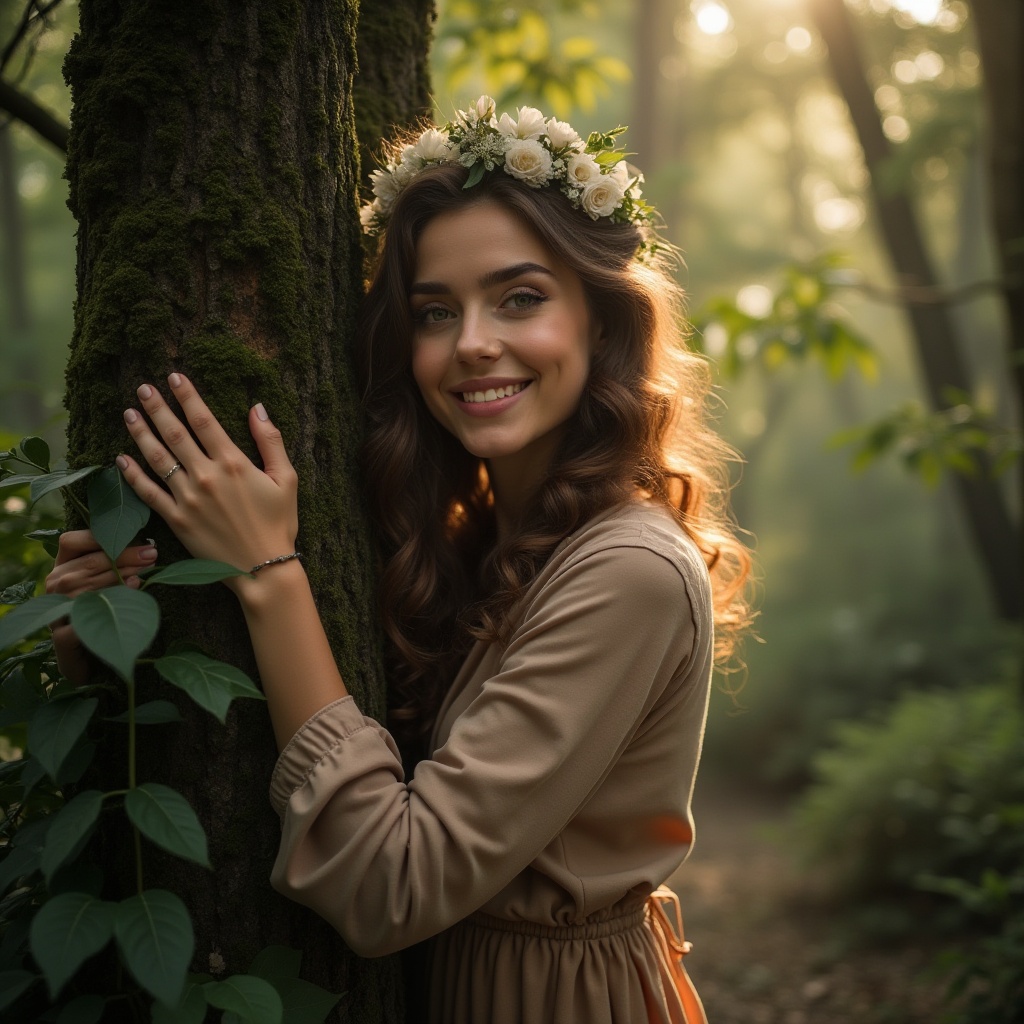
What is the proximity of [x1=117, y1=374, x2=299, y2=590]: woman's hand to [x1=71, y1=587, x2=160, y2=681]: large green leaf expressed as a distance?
1.10 feet

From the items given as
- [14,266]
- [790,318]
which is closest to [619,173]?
[790,318]

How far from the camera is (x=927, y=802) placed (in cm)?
631

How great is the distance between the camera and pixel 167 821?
1.30 m

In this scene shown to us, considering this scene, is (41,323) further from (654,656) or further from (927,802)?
(654,656)

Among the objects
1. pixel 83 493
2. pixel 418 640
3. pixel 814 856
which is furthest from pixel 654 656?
pixel 814 856

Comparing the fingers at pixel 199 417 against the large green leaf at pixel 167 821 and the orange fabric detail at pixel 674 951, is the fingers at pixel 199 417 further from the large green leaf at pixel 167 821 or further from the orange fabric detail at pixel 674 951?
the orange fabric detail at pixel 674 951

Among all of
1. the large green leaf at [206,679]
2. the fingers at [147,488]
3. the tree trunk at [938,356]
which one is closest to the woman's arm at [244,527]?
the fingers at [147,488]

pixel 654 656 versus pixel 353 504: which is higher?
pixel 353 504

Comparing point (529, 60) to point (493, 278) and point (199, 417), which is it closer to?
point (493, 278)

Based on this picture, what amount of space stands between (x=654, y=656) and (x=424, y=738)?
0.71 m

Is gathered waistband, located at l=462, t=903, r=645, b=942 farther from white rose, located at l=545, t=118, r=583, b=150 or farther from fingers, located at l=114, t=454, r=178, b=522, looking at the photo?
white rose, located at l=545, t=118, r=583, b=150

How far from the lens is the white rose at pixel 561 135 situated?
224 cm

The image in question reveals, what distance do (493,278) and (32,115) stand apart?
1251 millimetres

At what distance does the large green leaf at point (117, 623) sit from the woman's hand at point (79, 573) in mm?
347
